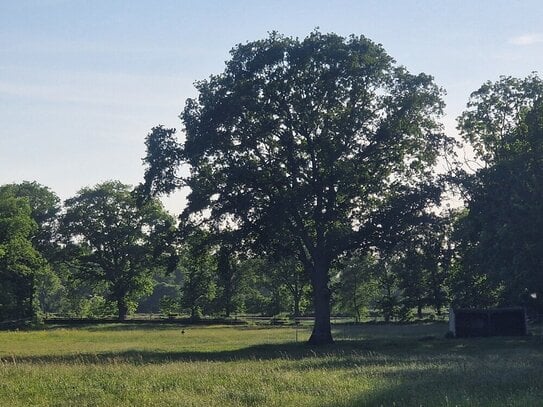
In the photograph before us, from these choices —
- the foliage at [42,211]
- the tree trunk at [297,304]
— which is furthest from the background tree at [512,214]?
the foliage at [42,211]

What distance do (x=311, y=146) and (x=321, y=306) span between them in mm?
10513

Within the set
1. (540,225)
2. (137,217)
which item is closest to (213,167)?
(540,225)

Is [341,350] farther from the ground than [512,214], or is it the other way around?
[512,214]

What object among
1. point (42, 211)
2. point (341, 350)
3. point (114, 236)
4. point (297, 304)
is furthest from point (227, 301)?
point (341, 350)

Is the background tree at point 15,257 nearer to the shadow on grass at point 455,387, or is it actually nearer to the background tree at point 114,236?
the background tree at point 114,236

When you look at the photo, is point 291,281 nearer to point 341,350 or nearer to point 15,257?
point 15,257

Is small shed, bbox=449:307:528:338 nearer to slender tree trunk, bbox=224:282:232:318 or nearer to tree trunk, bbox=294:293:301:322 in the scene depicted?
slender tree trunk, bbox=224:282:232:318

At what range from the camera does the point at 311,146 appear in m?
40.7

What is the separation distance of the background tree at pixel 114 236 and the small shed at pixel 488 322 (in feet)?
155

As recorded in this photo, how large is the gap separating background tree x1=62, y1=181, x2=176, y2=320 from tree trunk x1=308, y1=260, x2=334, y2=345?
44.1 metres

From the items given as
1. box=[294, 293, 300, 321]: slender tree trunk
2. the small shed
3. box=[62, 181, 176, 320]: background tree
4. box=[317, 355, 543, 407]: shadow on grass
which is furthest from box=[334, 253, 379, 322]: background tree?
box=[317, 355, 543, 407]: shadow on grass

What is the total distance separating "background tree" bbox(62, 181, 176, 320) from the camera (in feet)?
275

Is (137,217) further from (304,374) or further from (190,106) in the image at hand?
(304,374)

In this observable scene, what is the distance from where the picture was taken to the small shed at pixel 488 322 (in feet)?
146
